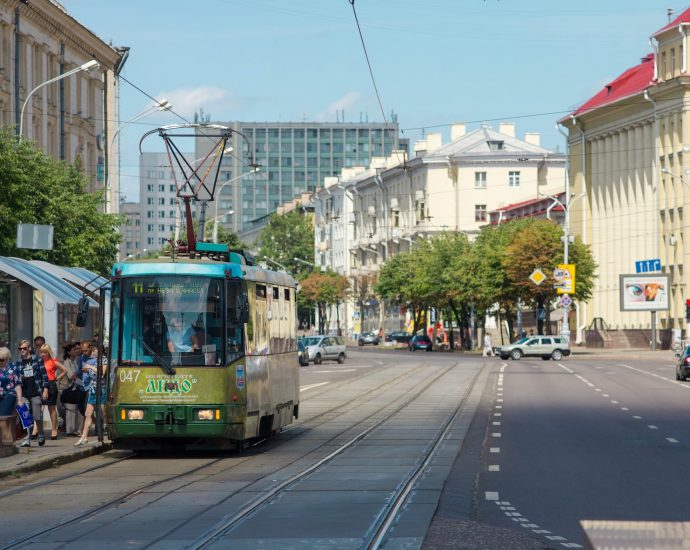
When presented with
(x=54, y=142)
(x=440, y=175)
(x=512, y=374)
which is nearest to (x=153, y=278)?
(x=512, y=374)

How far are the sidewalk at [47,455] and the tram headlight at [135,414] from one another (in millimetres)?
932

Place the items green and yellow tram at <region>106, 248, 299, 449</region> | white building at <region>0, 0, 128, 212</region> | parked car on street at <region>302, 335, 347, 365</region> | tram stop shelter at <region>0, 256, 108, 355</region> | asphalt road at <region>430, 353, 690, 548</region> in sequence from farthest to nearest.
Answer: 1. parked car on street at <region>302, 335, 347, 365</region>
2. white building at <region>0, 0, 128, 212</region>
3. tram stop shelter at <region>0, 256, 108, 355</region>
4. green and yellow tram at <region>106, 248, 299, 449</region>
5. asphalt road at <region>430, 353, 690, 548</region>

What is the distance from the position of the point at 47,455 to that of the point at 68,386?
3458 millimetres

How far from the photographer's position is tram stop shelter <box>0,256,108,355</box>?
22.6 m

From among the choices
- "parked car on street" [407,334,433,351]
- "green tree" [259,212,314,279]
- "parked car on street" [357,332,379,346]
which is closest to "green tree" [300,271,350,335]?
"parked car on street" [357,332,379,346]

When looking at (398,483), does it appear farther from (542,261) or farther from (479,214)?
(479,214)

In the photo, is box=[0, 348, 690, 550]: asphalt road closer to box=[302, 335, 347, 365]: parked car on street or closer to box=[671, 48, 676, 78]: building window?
box=[302, 335, 347, 365]: parked car on street

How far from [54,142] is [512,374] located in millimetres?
20806

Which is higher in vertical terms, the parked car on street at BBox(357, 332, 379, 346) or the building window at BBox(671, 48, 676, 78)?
the building window at BBox(671, 48, 676, 78)

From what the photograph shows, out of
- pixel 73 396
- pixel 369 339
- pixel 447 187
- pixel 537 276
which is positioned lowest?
pixel 73 396

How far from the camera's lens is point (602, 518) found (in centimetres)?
1333

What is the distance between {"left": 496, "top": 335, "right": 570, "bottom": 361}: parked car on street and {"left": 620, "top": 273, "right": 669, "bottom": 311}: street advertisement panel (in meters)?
8.52

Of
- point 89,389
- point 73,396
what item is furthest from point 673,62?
point 89,389

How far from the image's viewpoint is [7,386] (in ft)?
65.6
